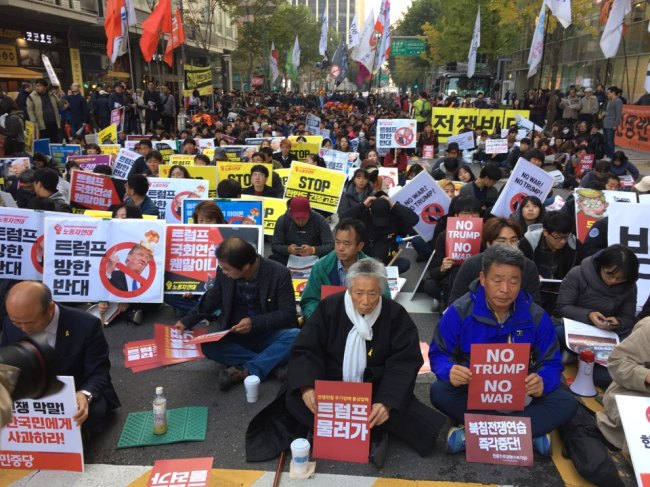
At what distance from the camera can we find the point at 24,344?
6.38 ft

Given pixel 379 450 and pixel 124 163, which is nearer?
pixel 379 450

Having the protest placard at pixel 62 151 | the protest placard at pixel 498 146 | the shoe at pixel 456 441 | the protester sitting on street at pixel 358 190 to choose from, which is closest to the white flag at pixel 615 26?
the protest placard at pixel 498 146

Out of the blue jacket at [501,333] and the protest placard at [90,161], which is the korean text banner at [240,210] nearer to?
the protest placard at [90,161]

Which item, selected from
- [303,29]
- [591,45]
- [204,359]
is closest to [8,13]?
[204,359]

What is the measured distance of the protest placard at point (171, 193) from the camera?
8273 millimetres

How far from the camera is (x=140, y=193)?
23.5 feet

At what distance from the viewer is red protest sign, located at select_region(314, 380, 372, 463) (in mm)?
3359

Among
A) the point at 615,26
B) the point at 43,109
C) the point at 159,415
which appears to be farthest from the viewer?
the point at 43,109

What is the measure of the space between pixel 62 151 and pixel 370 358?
11149mm

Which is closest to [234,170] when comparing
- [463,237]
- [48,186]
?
[48,186]

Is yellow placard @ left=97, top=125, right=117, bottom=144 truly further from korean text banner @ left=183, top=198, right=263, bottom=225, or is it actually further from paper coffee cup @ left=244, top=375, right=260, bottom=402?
paper coffee cup @ left=244, top=375, right=260, bottom=402

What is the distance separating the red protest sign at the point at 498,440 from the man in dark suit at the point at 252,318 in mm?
→ 1718

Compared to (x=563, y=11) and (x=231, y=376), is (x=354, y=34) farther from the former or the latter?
(x=231, y=376)

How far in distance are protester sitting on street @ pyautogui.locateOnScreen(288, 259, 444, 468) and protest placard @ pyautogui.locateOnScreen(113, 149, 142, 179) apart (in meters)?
7.56
